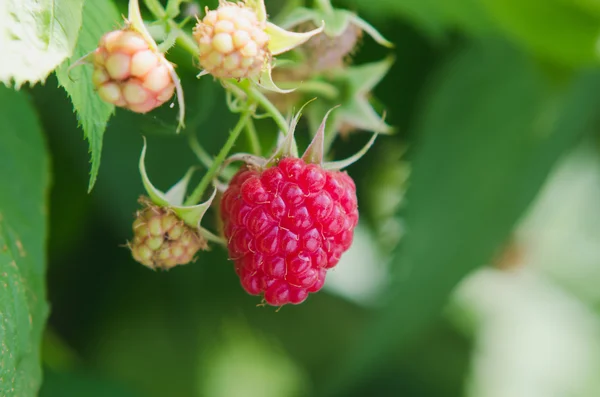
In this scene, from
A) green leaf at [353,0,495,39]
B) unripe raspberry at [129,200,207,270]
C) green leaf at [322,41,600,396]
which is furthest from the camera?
green leaf at [322,41,600,396]

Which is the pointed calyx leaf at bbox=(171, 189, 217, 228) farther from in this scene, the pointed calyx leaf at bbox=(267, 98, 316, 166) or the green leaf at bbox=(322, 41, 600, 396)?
the green leaf at bbox=(322, 41, 600, 396)

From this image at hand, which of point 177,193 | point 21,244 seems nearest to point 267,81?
point 177,193

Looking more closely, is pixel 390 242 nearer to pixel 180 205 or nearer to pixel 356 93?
pixel 356 93

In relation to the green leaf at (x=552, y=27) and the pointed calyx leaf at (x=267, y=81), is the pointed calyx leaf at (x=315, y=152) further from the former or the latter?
the green leaf at (x=552, y=27)

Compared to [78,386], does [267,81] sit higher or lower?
higher

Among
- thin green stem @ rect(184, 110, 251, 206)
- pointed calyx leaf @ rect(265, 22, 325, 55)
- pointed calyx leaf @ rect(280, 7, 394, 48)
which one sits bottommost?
thin green stem @ rect(184, 110, 251, 206)

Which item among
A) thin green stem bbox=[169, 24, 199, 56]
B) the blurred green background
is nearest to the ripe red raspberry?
thin green stem bbox=[169, 24, 199, 56]

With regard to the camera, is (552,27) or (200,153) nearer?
(200,153)
